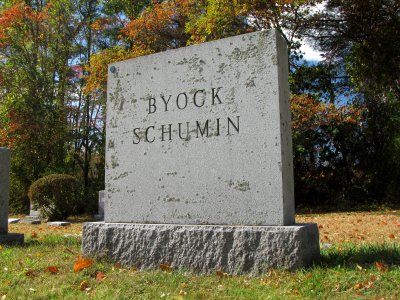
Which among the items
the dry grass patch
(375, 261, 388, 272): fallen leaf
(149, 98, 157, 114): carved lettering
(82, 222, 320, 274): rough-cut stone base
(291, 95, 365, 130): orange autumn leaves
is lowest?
the dry grass patch

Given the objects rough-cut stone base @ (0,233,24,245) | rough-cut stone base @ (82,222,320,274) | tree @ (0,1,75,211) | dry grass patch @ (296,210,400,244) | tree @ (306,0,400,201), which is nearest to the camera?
rough-cut stone base @ (82,222,320,274)

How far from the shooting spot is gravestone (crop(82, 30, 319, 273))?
12.0ft

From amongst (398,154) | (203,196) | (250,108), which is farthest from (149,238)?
(398,154)

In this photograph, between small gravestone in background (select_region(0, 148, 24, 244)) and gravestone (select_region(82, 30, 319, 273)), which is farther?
small gravestone in background (select_region(0, 148, 24, 244))

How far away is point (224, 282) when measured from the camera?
11.2 feet

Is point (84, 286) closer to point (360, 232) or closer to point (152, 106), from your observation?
point (152, 106)

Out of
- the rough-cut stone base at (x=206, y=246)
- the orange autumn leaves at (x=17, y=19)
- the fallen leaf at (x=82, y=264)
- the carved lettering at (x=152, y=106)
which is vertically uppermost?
the orange autumn leaves at (x=17, y=19)

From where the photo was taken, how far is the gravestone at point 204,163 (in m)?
3.65

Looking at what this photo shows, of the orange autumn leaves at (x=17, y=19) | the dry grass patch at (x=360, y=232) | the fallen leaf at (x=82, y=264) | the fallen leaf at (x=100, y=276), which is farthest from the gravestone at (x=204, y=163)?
the orange autumn leaves at (x=17, y=19)

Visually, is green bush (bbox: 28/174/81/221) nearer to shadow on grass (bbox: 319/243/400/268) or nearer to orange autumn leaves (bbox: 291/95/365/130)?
orange autumn leaves (bbox: 291/95/365/130)

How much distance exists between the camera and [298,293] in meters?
2.98

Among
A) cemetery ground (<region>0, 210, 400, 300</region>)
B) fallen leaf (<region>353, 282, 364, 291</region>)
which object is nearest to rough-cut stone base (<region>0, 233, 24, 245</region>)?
cemetery ground (<region>0, 210, 400, 300</region>)

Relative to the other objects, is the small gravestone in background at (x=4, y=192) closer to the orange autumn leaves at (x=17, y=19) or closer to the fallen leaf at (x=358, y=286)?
the fallen leaf at (x=358, y=286)

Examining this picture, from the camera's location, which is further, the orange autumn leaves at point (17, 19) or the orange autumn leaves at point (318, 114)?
the orange autumn leaves at point (17, 19)
